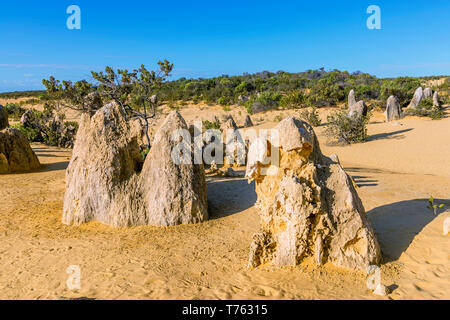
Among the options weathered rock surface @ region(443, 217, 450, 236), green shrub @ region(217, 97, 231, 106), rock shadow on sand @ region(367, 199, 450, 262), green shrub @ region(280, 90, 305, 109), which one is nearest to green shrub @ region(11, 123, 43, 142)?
rock shadow on sand @ region(367, 199, 450, 262)

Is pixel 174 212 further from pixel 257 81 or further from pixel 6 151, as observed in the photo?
pixel 257 81

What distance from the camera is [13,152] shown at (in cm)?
1001

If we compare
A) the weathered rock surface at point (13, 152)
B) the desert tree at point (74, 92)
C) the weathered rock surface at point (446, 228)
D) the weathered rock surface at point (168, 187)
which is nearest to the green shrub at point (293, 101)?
the desert tree at point (74, 92)

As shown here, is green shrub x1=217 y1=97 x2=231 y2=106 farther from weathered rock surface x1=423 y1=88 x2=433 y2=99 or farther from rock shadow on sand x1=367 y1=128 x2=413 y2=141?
weathered rock surface x1=423 y1=88 x2=433 y2=99

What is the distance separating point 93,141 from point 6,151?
608 cm

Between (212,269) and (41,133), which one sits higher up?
(41,133)

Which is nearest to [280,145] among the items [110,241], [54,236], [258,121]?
[110,241]

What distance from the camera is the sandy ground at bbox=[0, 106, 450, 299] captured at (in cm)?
366

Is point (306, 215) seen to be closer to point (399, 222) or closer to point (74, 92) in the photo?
point (399, 222)

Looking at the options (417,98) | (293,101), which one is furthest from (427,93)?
(293,101)

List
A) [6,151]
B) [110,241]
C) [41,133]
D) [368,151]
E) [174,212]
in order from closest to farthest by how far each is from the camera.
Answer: [110,241] < [174,212] < [6,151] < [368,151] < [41,133]

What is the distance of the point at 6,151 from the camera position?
391 inches

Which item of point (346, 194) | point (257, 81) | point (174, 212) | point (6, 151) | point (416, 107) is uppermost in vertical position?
point (257, 81)

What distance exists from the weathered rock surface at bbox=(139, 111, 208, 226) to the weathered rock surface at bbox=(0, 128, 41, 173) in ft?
22.1
